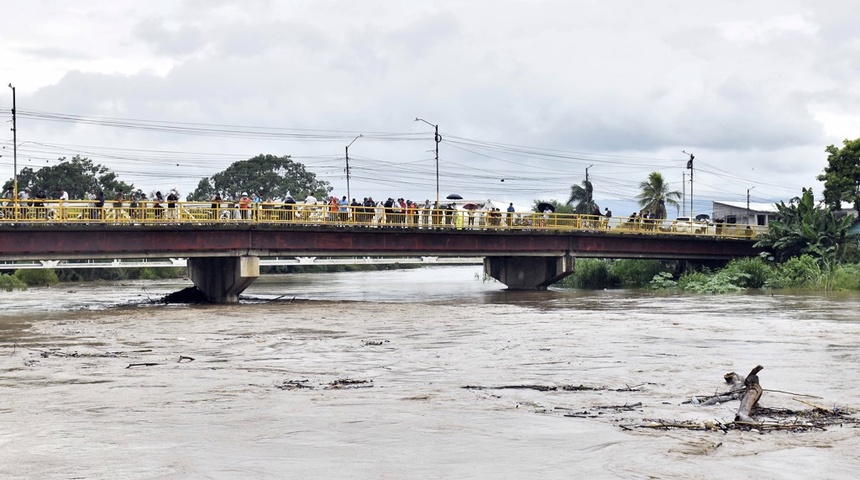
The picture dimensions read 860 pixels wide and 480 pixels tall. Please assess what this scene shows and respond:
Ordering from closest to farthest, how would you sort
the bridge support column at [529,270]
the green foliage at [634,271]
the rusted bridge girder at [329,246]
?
1. the rusted bridge girder at [329,246]
2. the bridge support column at [529,270]
3. the green foliage at [634,271]

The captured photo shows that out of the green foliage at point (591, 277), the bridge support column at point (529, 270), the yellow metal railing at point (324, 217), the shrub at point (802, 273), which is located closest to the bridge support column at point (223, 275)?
the yellow metal railing at point (324, 217)

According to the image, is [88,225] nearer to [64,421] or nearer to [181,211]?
[181,211]

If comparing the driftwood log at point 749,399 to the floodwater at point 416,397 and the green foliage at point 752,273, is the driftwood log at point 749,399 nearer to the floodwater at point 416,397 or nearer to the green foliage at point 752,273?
the floodwater at point 416,397

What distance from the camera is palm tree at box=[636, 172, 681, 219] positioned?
105250 mm

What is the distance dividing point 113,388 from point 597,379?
8.73m

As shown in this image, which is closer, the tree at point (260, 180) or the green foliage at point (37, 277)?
the green foliage at point (37, 277)

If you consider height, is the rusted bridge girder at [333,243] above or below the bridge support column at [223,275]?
above

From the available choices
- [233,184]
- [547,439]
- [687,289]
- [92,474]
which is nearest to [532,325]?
[547,439]

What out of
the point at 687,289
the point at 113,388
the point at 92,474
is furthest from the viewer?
the point at 687,289

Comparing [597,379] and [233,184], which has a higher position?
[233,184]

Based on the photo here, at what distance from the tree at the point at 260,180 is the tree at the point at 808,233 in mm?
88429

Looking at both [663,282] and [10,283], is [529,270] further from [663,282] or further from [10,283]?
[10,283]

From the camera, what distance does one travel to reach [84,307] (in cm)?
5009

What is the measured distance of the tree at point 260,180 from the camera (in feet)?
490
